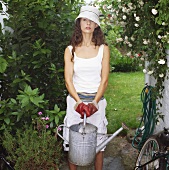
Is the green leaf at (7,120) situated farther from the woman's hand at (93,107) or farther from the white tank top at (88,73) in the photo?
the woman's hand at (93,107)

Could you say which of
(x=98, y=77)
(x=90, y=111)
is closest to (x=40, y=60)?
(x=98, y=77)

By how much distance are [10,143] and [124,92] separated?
4.46 meters

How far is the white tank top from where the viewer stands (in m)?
2.75

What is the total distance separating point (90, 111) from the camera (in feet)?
8.36

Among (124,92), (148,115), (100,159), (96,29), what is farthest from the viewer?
(124,92)

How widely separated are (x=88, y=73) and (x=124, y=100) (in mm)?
3766

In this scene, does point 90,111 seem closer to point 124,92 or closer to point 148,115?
point 148,115

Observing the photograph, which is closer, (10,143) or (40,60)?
(10,143)

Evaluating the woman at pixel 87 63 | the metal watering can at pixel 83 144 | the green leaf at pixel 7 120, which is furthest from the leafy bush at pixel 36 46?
the metal watering can at pixel 83 144

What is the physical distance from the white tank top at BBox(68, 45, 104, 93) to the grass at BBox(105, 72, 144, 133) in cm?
157

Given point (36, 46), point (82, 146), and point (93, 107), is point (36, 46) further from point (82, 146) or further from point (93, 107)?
point (82, 146)

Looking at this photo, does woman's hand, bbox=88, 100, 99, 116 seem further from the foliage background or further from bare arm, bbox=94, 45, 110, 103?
the foliage background

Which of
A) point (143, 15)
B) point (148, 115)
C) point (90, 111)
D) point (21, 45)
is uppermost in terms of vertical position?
point (143, 15)

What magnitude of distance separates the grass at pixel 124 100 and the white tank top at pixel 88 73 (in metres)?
1.57
